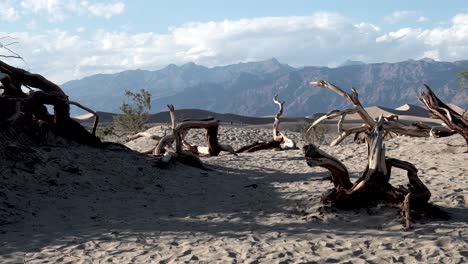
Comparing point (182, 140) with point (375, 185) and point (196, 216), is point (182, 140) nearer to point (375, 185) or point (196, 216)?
point (196, 216)

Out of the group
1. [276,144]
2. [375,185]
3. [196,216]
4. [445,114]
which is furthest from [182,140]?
[375,185]

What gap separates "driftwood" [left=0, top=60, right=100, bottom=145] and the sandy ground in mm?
689

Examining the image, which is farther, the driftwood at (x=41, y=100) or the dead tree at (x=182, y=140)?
the dead tree at (x=182, y=140)

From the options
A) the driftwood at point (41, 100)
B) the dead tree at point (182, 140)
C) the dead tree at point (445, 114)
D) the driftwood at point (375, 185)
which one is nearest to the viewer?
the driftwood at point (375, 185)

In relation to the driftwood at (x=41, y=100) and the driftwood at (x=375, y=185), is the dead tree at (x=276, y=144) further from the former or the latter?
the driftwood at (x=375, y=185)

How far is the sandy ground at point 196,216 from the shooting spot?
5.84 meters

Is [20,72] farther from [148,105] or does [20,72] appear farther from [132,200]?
[148,105]

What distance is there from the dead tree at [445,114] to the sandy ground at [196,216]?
2.56 ft

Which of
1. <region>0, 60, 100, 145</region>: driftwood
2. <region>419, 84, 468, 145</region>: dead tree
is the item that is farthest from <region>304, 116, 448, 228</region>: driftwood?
<region>0, 60, 100, 145</region>: driftwood

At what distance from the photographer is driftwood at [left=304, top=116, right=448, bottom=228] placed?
23.1 ft

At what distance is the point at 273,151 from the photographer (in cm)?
1580

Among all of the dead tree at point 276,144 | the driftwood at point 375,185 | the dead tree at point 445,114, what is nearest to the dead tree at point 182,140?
the dead tree at point 276,144

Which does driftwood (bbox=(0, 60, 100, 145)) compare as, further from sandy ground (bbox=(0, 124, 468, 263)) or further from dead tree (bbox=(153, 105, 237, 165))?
dead tree (bbox=(153, 105, 237, 165))

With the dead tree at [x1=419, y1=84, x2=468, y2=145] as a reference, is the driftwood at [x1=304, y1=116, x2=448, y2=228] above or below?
below
